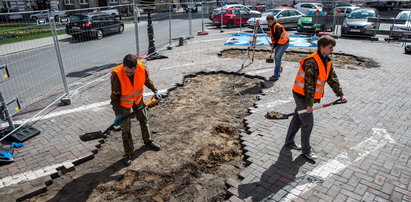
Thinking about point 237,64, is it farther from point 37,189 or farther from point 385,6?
point 385,6

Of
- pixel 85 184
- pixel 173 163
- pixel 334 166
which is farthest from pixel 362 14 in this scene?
pixel 85 184

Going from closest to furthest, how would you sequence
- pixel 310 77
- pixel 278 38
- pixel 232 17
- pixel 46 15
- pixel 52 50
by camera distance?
pixel 310 77 → pixel 46 15 → pixel 52 50 → pixel 278 38 → pixel 232 17

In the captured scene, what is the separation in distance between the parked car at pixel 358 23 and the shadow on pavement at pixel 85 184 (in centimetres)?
1667

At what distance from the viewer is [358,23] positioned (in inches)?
634

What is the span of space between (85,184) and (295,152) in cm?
339

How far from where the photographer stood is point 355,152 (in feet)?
14.8

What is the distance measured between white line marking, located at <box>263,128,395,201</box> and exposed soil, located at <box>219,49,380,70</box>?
18.1 ft

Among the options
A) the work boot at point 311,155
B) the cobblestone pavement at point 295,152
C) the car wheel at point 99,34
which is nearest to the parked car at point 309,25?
the cobblestone pavement at point 295,152

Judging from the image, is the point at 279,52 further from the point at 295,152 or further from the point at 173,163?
the point at 173,163

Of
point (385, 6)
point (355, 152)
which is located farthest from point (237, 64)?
point (385, 6)

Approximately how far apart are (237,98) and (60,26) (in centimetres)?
470

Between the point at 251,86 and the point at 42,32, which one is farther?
the point at 251,86

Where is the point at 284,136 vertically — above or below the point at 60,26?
below

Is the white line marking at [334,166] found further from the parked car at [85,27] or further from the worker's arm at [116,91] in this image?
the parked car at [85,27]
